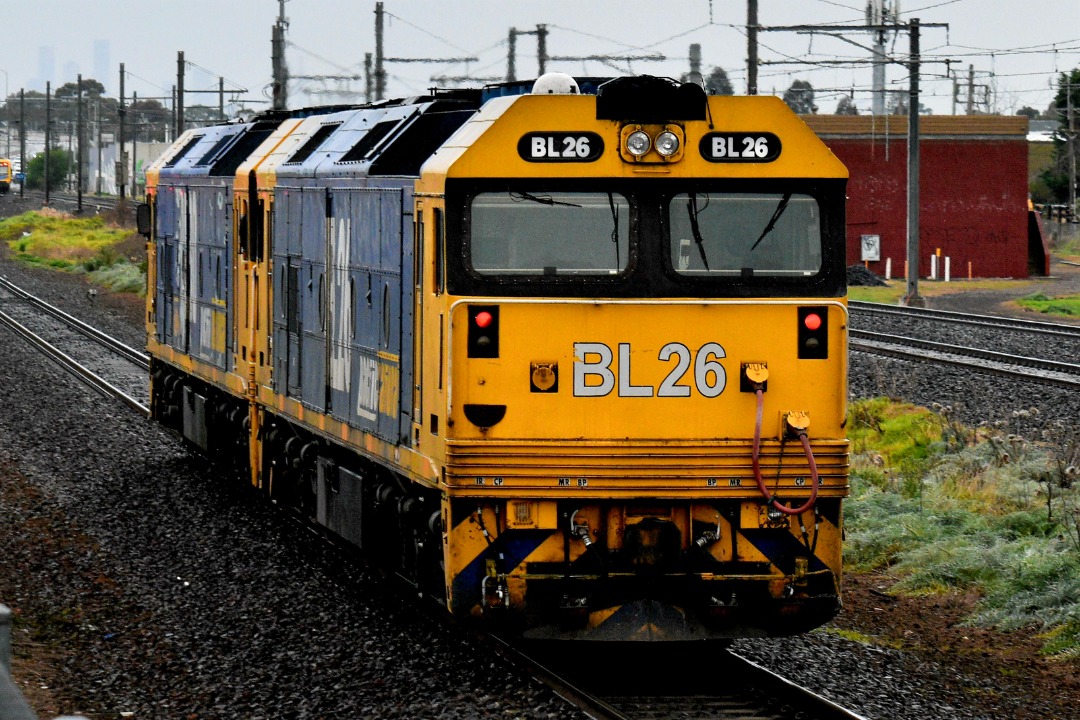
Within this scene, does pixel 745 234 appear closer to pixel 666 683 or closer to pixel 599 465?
pixel 599 465

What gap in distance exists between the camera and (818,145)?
8.65 metres

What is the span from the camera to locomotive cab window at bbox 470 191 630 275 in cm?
850

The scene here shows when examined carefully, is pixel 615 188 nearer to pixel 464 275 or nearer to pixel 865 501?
pixel 464 275

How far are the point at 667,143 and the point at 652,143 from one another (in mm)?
84

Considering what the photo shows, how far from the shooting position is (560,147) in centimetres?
852

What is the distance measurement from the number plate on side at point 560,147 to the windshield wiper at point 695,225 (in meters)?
0.55

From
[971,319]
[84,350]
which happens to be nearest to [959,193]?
[971,319]

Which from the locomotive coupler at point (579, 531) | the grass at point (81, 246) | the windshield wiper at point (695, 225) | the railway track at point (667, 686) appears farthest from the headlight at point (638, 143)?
the grass at point (81, 246)

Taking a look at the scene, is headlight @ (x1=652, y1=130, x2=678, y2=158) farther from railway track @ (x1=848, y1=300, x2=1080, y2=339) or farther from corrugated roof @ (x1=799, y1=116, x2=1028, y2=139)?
corrugated roof @ (x1=799, y1=116, x2=1028, y2=139)

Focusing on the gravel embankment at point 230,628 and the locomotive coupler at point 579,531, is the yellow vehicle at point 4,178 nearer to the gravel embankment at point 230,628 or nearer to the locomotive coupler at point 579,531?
the gravel embankment at point 230,628

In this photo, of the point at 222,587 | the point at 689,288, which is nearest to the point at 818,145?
the point at 689,288

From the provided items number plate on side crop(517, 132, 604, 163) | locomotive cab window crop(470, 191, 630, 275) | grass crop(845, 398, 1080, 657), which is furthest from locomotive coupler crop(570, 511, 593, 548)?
grass crop(845, 398, 1080, 657)

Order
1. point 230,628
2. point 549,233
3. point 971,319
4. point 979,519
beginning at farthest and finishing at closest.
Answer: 1. point 971,319
2. point 979,519
3. point 230,628
4. point 549,233

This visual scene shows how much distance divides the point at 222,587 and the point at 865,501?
5247 mm
